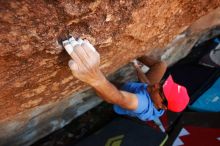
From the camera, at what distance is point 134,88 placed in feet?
7.41


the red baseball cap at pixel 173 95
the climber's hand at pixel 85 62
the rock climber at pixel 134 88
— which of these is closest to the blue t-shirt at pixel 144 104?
the rock climber at pixel 134 88

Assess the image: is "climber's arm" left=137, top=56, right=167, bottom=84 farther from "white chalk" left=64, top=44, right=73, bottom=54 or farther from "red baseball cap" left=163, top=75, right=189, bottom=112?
"white chalk" left=64, top=44, right=73, bottom=54

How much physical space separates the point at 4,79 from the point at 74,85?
22.2 inches

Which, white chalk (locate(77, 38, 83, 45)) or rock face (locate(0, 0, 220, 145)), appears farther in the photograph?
white chalk (locate(77, 38, 83, 45))

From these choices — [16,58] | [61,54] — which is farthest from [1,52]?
[61,54]

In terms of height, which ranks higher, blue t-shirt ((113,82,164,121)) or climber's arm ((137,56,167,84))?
climber's arm ((137,56,167,84))

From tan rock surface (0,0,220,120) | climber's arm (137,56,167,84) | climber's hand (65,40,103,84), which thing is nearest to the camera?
tan rock surface (0,0,220,120)

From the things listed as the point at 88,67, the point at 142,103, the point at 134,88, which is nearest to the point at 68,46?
the point at 88,67

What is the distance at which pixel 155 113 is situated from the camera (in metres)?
2.19

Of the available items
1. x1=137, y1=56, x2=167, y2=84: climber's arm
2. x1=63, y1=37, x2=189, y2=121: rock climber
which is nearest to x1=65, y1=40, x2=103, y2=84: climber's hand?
x1=63, y1=37, x2=189, y2=121: rock climber

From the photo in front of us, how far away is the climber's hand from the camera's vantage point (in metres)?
1.35

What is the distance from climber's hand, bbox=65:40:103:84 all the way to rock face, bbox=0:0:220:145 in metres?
0.08

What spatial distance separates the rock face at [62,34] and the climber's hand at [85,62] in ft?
0.26

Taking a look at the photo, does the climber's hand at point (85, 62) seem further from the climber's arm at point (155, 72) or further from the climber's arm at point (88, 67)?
the climber's arm at point (155, 72)
